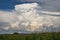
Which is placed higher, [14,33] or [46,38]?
[46,38]

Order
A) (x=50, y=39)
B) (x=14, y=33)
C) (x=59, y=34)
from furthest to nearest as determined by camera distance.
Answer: (x=14, y=33)
(x=59, y=34)
(x=50, y=39)

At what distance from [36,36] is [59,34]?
1.56 meters

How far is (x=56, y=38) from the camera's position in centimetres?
1451

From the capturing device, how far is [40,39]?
1427cm

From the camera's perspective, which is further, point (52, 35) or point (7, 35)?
point (7, 35)

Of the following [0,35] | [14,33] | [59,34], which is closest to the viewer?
[59,34]

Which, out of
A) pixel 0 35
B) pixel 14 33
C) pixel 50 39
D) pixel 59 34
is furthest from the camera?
pixel 14 33

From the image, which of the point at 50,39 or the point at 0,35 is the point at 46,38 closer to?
the point at 50,39

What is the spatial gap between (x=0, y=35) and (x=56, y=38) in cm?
399

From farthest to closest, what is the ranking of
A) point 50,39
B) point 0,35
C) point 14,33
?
1. point 14,33
2. point 0,35
3. point 50,39

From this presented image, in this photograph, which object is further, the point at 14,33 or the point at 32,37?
the point at 14,33

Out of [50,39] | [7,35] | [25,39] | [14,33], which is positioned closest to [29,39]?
[25,39]

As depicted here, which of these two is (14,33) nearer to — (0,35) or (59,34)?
(0,35)

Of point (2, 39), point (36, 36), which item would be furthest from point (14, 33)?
point (36, 36)
